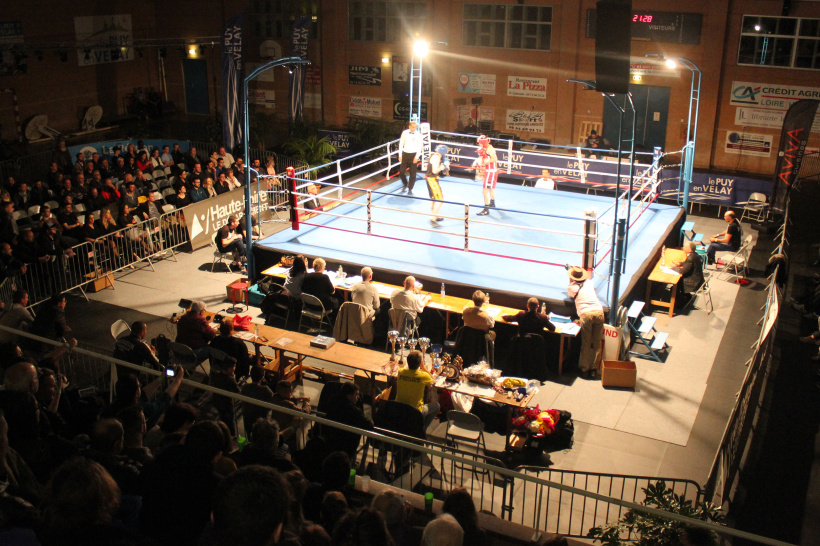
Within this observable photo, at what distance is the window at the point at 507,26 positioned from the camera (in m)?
20.2

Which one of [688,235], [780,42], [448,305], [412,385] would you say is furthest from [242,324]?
[780,42]

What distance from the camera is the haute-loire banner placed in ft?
51.4

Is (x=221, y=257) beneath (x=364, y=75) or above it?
beneath

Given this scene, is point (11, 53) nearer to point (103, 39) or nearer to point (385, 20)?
point (103, 39)

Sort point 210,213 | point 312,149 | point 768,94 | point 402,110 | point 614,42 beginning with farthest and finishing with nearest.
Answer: point 402,110, point 312,149, point 768,94, point 210,213, point 614,42

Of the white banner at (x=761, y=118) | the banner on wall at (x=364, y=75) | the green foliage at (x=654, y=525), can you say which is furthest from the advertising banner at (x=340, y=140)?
the green foliage at (x=654, y=525)

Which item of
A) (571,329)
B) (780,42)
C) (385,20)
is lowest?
(571,329)

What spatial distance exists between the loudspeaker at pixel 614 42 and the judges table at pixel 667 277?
3.41 m

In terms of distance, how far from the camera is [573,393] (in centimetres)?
949

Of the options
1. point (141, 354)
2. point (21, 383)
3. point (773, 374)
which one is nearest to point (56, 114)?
point (141, 354)

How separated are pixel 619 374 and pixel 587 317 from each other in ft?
2.64

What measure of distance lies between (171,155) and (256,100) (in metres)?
7.05

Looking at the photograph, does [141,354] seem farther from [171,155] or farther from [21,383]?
[171,155]

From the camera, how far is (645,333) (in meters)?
10.7
